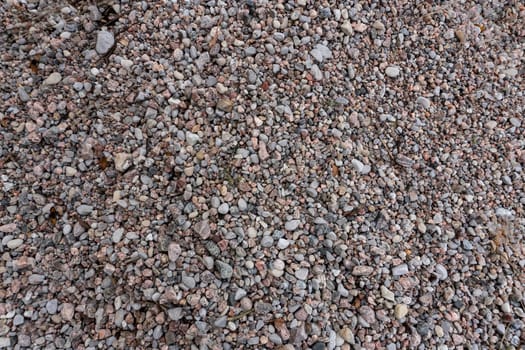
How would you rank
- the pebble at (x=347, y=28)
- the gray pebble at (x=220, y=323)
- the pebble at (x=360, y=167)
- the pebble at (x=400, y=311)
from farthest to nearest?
the pebble at (x=347, y=28)
the pebble at (x=360, y=167)
the pebble at (x=400, y=311)
the gray pebble at (x=220, y=323)

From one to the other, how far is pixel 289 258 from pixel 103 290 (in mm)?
634

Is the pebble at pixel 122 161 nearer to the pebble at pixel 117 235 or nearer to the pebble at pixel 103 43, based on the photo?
the pebble at pixel 117 235

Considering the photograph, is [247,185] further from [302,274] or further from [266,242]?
[302,274]

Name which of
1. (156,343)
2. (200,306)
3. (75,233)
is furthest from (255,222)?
(75,233)

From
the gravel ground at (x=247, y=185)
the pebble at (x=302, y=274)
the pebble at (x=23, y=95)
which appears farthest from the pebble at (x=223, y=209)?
the pebble at (x=23, y=95)

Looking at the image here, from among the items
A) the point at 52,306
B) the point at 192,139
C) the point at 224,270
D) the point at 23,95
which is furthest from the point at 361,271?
the point at 23,95

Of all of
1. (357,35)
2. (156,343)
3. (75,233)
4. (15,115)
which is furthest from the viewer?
(357,35)

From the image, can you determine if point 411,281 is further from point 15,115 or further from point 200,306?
point 15,115

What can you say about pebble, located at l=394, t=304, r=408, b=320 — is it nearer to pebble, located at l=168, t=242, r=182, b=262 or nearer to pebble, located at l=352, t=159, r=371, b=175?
pebble, located at l=352, t=159, r=371, b=175

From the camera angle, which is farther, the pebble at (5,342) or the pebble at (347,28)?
the pebble at (347,28)

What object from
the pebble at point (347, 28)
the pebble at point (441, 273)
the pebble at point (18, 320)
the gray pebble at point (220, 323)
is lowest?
the pebble at point (18, 320)

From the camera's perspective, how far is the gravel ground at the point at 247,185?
1.54m

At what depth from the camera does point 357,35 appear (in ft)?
6.20

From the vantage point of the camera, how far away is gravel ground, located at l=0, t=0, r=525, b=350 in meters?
1.54
